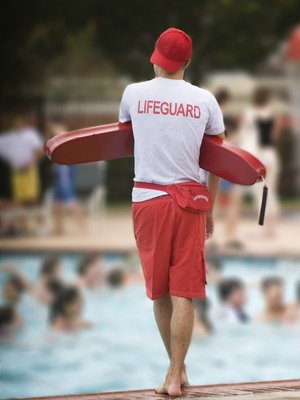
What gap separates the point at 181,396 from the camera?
4008 mm

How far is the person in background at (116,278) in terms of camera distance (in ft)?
53.8

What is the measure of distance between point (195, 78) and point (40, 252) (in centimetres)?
392

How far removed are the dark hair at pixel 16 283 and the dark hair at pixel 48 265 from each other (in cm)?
35

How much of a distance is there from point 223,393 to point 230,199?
43.6ft

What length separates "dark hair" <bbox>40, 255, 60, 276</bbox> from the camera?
1670 cm

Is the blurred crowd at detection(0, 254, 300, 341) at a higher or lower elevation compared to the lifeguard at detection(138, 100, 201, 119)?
higher

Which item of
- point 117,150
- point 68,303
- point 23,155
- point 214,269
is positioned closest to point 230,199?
point 214,269

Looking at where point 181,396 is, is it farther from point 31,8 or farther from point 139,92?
point 31,8

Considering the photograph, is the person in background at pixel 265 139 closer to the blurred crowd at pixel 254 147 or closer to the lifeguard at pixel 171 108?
the blurred crowd at pixel 254 147

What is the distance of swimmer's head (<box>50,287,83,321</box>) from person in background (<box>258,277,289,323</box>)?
251cm

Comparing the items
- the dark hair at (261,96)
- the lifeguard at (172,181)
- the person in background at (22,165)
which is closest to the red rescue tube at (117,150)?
the lifeguard at (172,181)

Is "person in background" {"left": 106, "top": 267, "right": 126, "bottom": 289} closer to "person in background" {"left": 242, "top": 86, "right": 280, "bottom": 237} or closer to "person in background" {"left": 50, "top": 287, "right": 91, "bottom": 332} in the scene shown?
"person in background" {"left": 50, "top": 287, "right": 91, "bottom": 332}

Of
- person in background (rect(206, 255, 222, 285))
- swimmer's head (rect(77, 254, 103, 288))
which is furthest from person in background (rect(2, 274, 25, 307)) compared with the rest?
person in background (rect(206, 255, 222, 285))

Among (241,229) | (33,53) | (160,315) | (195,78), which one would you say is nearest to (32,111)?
(33,53)
